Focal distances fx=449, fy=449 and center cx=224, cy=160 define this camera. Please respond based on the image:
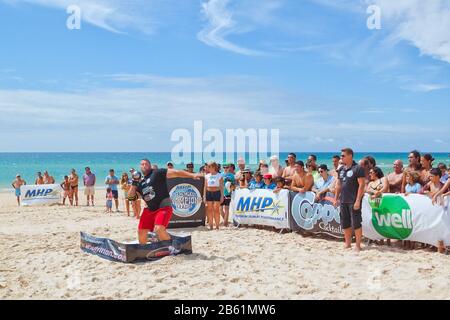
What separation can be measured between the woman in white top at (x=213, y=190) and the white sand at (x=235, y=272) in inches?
52.0

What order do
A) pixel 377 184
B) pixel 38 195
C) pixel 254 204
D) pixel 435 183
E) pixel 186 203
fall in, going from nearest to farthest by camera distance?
pixel 435 183 → pixel 377 184 → pixel 254 204 → pixel 186 203 → pixel 38 195

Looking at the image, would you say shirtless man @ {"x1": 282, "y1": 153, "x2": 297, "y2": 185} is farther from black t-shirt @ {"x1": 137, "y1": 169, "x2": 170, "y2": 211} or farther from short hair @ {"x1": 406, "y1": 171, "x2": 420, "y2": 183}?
black t-shirt @ {"x1": 137, "y1": 169, "x2": 170, "y2": 211}

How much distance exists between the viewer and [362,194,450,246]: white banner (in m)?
→ 7.09

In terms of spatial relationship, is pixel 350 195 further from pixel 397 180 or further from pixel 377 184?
pixel 397 180

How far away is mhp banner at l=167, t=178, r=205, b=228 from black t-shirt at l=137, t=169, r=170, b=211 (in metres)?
3.32

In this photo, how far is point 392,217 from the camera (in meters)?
7.61

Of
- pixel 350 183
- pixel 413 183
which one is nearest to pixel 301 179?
pixel 350 183

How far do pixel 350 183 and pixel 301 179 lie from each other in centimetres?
180

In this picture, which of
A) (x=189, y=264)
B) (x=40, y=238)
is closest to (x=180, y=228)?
(x=40, y=238)

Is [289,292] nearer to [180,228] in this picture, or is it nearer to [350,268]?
[350,268]

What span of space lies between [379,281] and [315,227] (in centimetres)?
317

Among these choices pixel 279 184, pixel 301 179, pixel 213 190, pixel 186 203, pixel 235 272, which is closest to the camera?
pixel 235 272

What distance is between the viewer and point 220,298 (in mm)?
5254

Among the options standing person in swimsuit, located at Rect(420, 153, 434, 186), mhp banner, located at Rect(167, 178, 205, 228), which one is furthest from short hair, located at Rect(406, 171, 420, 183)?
mhp banner, located at Rect(167, 178, 205, 228)
